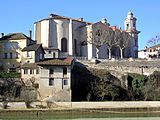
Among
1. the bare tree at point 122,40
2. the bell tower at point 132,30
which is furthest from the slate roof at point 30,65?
the bell tower at point 132,30

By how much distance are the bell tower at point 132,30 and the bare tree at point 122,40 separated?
10.8 ft

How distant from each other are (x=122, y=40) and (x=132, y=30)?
899 cm

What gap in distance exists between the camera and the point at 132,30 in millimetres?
101625

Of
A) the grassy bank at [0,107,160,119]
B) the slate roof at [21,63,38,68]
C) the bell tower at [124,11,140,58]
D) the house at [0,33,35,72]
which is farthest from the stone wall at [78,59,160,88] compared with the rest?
the bell tower at [124,11,140,58]

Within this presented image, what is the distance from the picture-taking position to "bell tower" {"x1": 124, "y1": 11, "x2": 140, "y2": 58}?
99.6m

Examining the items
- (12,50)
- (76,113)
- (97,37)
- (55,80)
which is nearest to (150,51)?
(97,37)

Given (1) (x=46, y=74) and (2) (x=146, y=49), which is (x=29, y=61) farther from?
(2) (x=146, y=49)

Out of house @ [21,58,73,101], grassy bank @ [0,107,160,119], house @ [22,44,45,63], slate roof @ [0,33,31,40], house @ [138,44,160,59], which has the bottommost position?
grassy bank @ [0,107,160,119]

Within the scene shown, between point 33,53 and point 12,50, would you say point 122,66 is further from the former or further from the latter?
point 12,50

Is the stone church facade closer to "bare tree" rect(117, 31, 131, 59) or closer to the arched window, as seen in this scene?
the arched window

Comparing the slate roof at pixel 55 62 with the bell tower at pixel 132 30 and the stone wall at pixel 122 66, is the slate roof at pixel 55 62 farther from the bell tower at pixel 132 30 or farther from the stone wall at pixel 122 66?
the bell tower at pixel 132 30

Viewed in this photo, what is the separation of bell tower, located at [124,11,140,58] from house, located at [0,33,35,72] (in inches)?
1197

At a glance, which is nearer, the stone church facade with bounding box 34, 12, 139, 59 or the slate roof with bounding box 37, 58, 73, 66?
the slate roof with bounding box 37, 58, 73, 66

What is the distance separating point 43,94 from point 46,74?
9.57 feet
